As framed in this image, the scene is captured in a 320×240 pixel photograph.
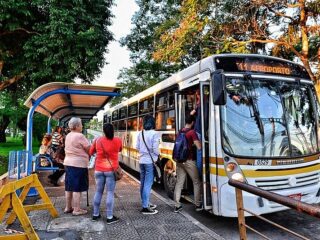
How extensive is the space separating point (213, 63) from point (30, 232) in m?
3.97

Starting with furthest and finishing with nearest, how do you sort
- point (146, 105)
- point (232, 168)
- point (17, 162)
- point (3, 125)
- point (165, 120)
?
point (3, 125) < point (146, 105) < point (165, 120) < point (17, 162) < point (232, 168)

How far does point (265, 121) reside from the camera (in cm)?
602

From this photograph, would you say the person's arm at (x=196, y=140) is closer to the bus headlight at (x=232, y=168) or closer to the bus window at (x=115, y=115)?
the bus headlight at (x=232, y=168)

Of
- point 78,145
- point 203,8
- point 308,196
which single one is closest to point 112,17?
point 203,8

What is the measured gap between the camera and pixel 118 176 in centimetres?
627

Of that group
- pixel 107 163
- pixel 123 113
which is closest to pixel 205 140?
pixel 107 163

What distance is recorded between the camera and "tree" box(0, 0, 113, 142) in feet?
41.8

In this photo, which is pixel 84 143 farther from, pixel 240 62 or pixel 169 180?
pixel 240 62

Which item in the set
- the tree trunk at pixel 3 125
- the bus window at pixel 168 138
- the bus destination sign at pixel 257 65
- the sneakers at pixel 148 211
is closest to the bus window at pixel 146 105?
the bus window at pixel 168 138

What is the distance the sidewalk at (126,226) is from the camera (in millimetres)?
5457

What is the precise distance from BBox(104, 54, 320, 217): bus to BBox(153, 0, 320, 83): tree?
6.75 metres

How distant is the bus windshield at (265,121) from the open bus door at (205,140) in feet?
1.25

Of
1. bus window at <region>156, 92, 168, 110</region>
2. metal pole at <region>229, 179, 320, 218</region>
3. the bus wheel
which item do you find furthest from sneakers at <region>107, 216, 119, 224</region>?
metal pole at <region>229, 179, 320, 218</region>

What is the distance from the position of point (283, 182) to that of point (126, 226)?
277cm
